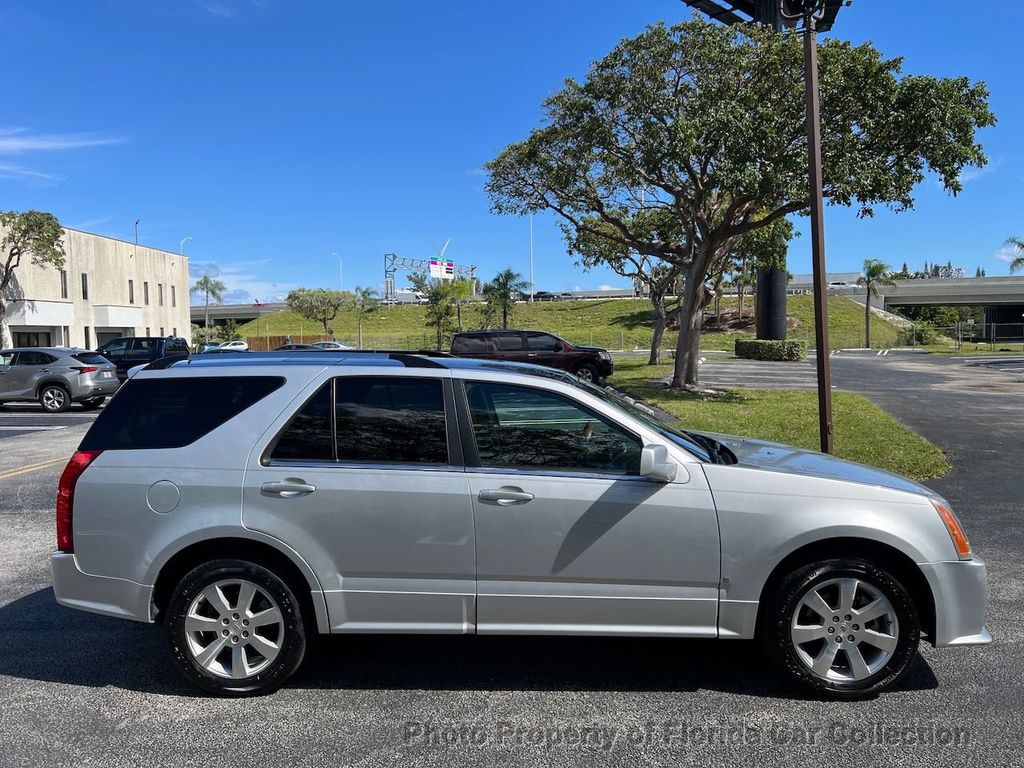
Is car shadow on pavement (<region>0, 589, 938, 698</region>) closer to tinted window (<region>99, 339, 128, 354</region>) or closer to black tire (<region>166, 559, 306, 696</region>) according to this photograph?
black tire (<region>166, 559, 306, 696</region>)

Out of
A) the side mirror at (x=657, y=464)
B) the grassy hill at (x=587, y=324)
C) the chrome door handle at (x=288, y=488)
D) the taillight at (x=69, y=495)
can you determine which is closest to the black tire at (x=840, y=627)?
the side mirror at (x=657, y=464)

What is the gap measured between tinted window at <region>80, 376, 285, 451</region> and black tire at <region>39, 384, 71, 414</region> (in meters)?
16.6

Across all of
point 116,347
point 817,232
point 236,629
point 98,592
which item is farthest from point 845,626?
point 116,347

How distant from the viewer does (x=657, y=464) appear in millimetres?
3602

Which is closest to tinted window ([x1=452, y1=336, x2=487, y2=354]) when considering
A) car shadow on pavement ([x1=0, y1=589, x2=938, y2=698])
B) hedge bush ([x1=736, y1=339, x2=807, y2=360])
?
car shadow on pavement ([x1=0, y1=589, x2=938, y2=698])

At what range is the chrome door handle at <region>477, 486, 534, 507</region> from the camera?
12.1 ft

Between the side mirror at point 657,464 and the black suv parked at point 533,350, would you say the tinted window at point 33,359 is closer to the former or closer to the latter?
the black suv parked at point 533,350

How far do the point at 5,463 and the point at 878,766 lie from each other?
11.7 meters

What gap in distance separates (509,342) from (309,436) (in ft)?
66.1

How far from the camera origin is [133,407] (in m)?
4.04

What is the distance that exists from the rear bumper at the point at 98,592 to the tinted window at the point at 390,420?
1.26m

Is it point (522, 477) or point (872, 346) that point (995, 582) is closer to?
point (522, 477)

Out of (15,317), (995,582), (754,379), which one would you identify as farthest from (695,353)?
(15,317)

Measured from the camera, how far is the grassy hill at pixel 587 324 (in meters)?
62.1
